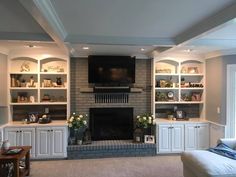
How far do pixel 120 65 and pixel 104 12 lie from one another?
338 cm

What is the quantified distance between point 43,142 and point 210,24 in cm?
434

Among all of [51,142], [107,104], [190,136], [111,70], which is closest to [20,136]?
[51,142]

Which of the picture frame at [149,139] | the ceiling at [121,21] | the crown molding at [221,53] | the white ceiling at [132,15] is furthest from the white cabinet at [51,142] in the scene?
the crown molding at [221,53]

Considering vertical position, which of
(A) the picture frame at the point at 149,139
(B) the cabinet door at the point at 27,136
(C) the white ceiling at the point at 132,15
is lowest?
(A) the picture frame at the point at 149,139

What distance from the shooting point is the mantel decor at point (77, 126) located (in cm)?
582

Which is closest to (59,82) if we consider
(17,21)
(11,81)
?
(11,81)

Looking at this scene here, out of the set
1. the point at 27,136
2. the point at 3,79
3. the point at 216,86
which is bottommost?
the point at 27,136

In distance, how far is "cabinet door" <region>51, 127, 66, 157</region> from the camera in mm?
5605

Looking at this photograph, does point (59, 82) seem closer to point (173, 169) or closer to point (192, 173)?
point (173, 169)

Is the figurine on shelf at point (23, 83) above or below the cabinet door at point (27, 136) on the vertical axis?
above

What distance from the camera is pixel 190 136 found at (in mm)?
6137

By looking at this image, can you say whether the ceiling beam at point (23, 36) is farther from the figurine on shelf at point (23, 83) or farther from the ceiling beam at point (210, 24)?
the ceiling beam at point (210, 24)

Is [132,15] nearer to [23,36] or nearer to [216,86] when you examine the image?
[23,36]

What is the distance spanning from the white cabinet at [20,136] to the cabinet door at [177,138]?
3384mm
